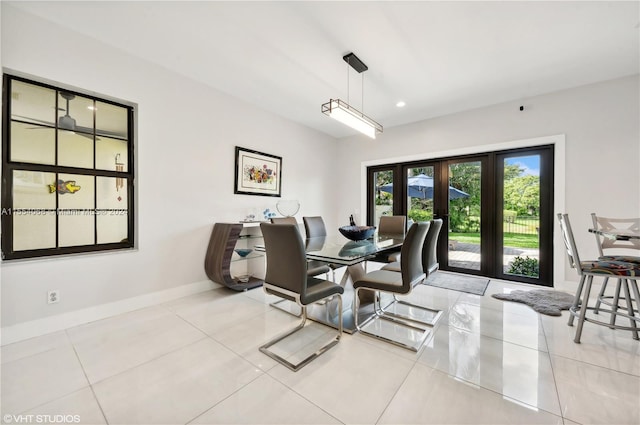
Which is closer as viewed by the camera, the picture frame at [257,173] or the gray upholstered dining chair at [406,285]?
the gray upholstered dining chair at [406,285]


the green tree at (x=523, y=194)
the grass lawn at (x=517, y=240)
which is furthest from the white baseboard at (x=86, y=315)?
the green tree at (x=523, y=194)

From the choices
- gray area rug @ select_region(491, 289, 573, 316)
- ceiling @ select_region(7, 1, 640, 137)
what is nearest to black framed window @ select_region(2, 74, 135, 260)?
ceiling @ select_region(7, 1, 640, 137)

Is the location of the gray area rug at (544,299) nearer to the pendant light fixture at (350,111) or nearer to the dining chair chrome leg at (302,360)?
the dining chair chrome leg at (302,360)

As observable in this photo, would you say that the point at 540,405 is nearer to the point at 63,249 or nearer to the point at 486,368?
the point at 486,368

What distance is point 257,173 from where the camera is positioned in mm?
3873

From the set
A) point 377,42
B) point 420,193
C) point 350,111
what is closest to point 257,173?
point 350,111

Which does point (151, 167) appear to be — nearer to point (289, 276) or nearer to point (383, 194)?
point (289, 276)

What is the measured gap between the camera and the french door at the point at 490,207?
352 centimetres

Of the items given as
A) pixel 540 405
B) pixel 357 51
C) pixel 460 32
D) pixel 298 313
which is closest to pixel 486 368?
pixel 540 405

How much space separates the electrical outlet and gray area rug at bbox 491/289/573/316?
179 inches

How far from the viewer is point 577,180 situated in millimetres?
3176

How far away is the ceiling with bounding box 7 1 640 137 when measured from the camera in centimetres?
201

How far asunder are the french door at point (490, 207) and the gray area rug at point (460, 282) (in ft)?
0.69

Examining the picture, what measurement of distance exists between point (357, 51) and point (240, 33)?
1.14 m
